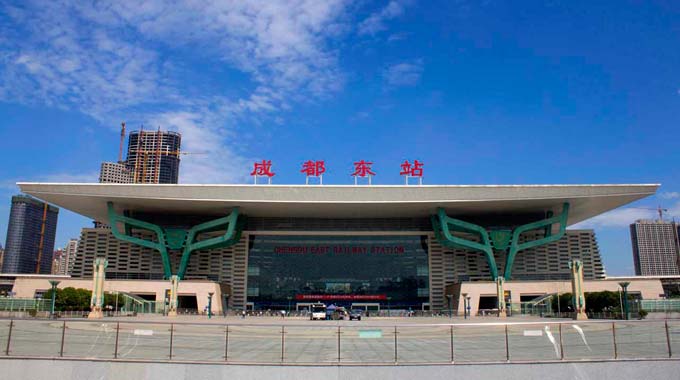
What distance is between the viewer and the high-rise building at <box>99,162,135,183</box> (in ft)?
579

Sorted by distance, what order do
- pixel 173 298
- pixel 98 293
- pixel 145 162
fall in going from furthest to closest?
pixel 145 162, pixel 173 298, pixel 98 293

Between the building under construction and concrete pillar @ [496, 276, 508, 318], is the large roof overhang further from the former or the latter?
the building under construction

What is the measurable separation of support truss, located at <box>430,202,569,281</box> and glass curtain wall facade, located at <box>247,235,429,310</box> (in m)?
6.13

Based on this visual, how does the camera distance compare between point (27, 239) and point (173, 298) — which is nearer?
point (173, 298)

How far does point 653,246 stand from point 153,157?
15700 centimetres

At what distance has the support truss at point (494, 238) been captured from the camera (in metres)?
56.6

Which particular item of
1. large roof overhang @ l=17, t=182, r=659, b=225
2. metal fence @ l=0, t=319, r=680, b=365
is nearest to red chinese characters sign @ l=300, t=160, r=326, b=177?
large roof overhang @ l=17, t=182, r=659, b=225

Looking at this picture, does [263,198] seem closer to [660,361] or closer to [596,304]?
[596,304]

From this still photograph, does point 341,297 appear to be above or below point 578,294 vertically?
below

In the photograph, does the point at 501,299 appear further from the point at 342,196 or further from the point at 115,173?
the point at 115,173

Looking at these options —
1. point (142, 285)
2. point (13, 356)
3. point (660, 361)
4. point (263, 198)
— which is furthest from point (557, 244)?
point (13, 356)

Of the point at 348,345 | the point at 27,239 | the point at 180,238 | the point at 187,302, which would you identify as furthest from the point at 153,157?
the point at 348,345

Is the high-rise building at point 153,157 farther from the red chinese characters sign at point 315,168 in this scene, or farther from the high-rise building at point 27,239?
the red chinese characters sign at point 315,168

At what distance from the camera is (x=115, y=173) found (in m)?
178
